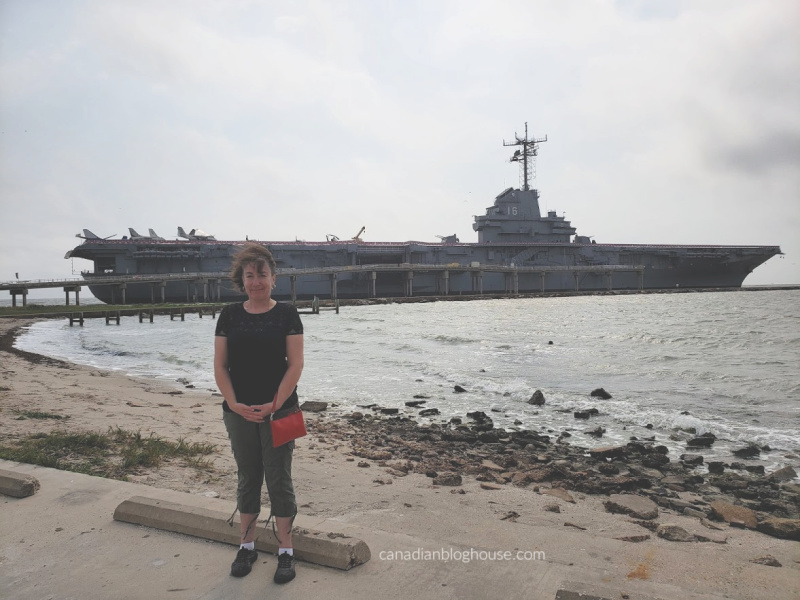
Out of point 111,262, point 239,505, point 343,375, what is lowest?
point 343,375

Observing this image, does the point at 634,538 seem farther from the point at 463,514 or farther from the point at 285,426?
the point at 285,426

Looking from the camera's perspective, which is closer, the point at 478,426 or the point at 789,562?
the point at 789,562

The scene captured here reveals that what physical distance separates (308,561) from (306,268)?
182 feet

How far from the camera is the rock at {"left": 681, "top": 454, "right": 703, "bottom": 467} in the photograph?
6.64m

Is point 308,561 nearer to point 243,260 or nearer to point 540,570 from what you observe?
point 540,570

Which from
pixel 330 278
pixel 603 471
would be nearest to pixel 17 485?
pixel 603 471

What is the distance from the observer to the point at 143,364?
55.7 feet

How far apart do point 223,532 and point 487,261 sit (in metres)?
62.8

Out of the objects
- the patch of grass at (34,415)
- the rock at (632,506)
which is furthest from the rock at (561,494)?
the patch of grass at (34,415)

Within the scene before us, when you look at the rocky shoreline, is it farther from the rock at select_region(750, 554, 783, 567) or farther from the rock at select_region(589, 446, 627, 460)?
the rock at select_region(750, 554, 783, 567)

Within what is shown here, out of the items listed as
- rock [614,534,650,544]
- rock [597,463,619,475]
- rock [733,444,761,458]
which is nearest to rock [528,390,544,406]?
rock [733,444,761,458]

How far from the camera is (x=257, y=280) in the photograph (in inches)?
117

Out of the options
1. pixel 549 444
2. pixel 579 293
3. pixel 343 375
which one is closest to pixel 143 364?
pixel 343 375

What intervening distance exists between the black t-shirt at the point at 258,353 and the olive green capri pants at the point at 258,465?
0.16m
